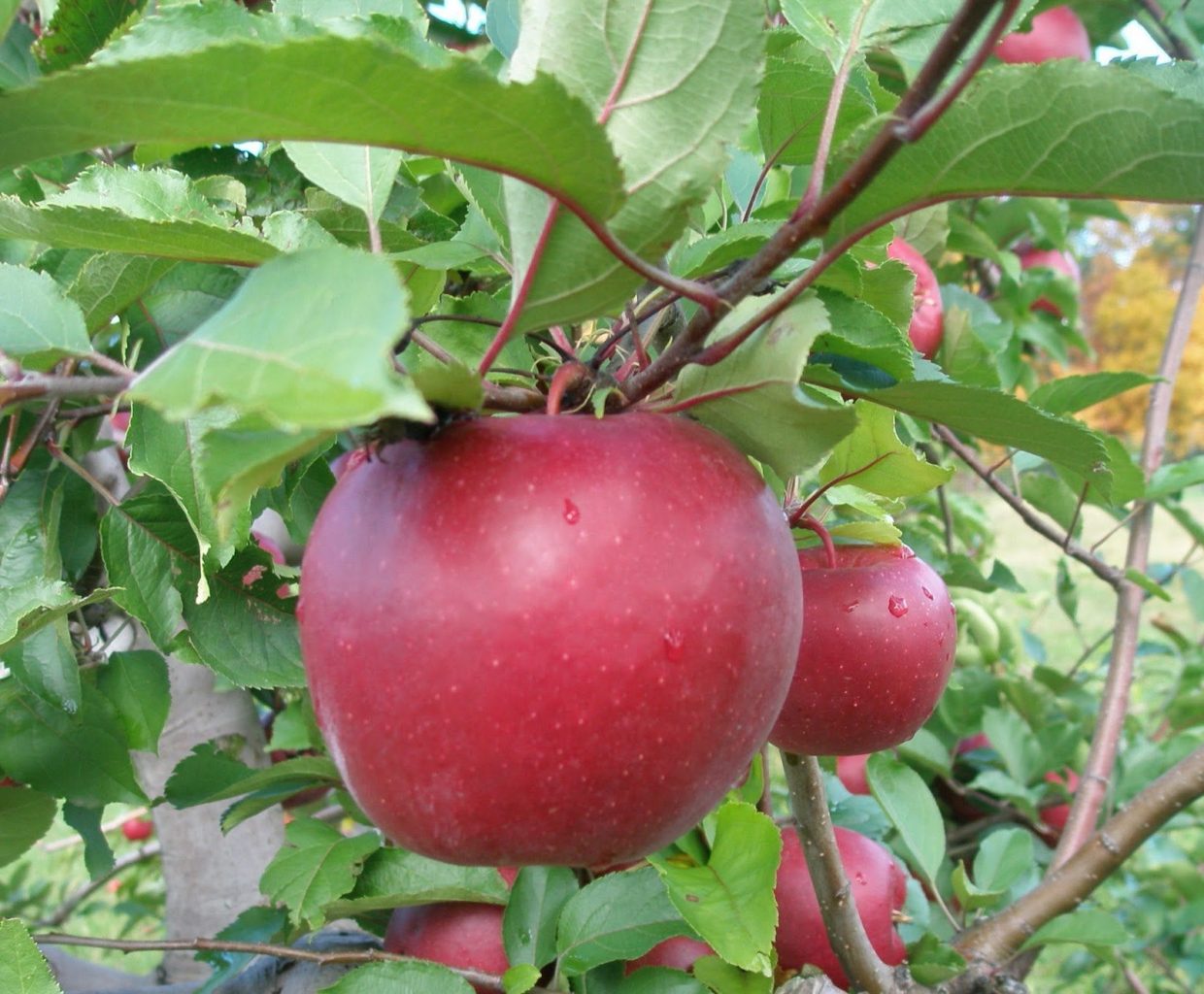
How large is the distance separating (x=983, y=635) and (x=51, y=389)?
1.29 m

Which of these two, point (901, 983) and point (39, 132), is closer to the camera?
point (39, 132)

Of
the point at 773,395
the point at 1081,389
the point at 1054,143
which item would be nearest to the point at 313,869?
the point at 773,395

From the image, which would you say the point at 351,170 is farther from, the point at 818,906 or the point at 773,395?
the point at 818,906

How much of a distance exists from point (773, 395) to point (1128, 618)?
990 mm

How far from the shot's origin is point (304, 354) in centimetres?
26

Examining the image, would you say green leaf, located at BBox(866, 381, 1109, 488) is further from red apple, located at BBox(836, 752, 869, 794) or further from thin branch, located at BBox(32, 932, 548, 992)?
red apple, located at BBox(836, 752, 869, 794)

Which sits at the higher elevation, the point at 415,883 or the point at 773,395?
the point at 773,395

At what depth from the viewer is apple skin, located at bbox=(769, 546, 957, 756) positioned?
61 centimetres

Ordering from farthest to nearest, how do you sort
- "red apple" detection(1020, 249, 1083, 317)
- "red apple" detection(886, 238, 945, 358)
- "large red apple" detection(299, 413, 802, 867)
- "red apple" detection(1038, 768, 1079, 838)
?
"red apple" detection(1020, 249, 1083, 317)
"red apple" detection(1038, 768, 1079, 838)
"red apple" detection(886, 238, 945, 358)
"large red apple" detection(299, 413, 802, 867)

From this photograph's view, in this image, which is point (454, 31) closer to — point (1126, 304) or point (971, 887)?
point (971, 887)

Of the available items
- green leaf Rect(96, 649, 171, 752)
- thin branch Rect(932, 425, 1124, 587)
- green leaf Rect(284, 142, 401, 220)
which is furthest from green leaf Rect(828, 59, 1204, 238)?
thin branch Rect(932, 425, 1124, 587)

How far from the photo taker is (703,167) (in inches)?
14.3

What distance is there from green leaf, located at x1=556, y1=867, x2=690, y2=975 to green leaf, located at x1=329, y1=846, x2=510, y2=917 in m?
0.08

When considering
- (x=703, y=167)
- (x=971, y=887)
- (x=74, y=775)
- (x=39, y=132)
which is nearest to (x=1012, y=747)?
(x=971, y=887)
